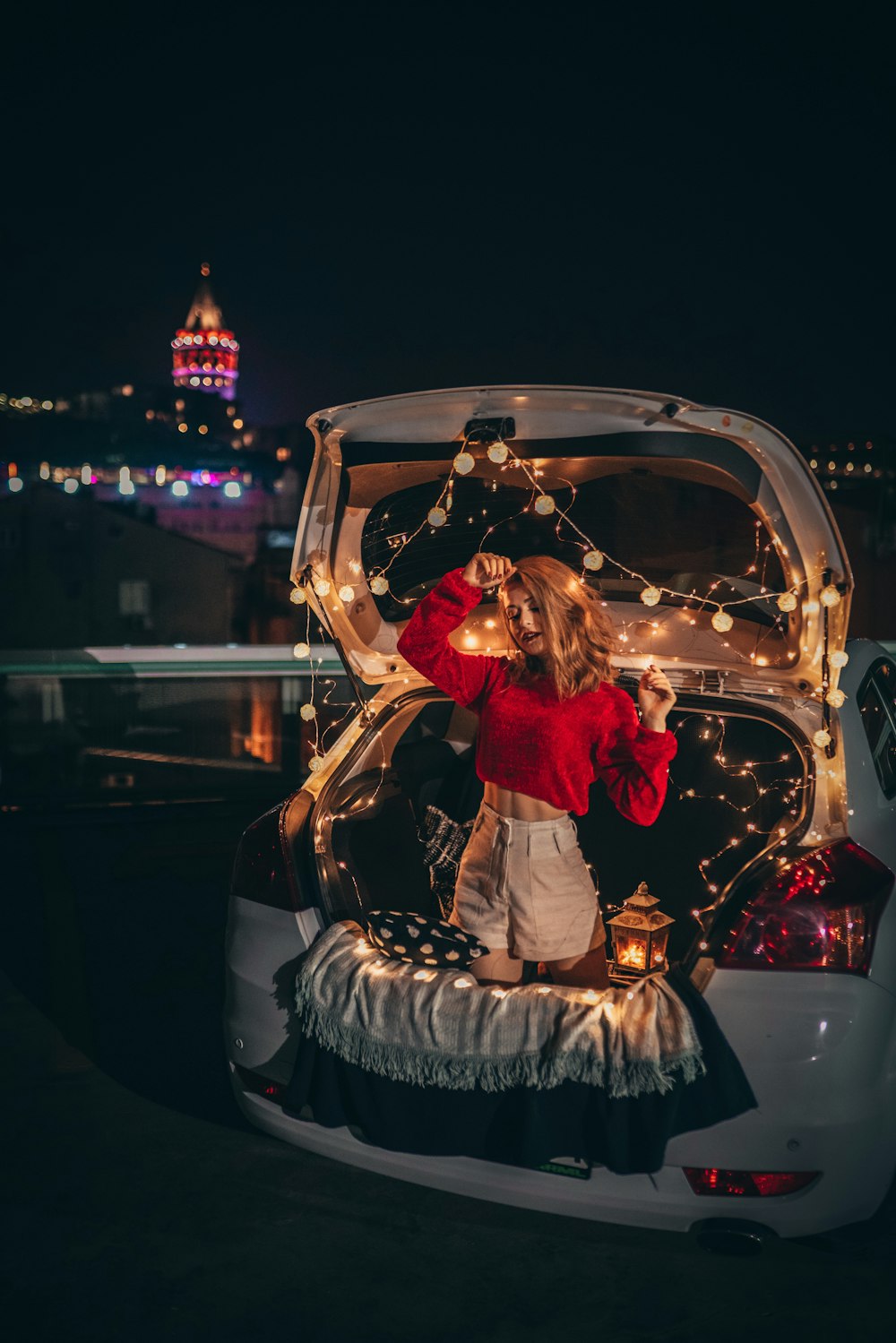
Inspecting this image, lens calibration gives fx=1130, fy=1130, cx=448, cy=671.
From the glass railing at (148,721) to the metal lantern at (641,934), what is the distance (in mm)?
4745

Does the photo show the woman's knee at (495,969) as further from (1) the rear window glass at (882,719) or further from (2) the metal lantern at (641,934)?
(1) the rear window glass at (882,719)

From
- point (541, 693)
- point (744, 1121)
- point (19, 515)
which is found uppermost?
point (19, 515)

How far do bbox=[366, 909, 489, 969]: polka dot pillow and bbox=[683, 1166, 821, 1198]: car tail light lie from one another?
818 millimetres

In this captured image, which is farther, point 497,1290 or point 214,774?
point 214,774

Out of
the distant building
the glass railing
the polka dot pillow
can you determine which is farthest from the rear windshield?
the distant building

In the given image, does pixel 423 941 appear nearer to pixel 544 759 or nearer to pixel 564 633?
pixel 544 759

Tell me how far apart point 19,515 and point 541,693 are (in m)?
46.7

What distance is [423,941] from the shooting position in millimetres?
3037

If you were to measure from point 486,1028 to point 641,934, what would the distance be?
4.02ft

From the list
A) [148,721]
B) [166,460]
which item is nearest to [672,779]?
[148,721]

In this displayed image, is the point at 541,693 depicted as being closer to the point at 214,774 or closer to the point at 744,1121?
the point at 744,1121

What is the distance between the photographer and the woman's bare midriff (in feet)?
10.2

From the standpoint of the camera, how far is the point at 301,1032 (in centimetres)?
281

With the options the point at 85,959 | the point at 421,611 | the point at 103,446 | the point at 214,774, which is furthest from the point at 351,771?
the point at 103,446
